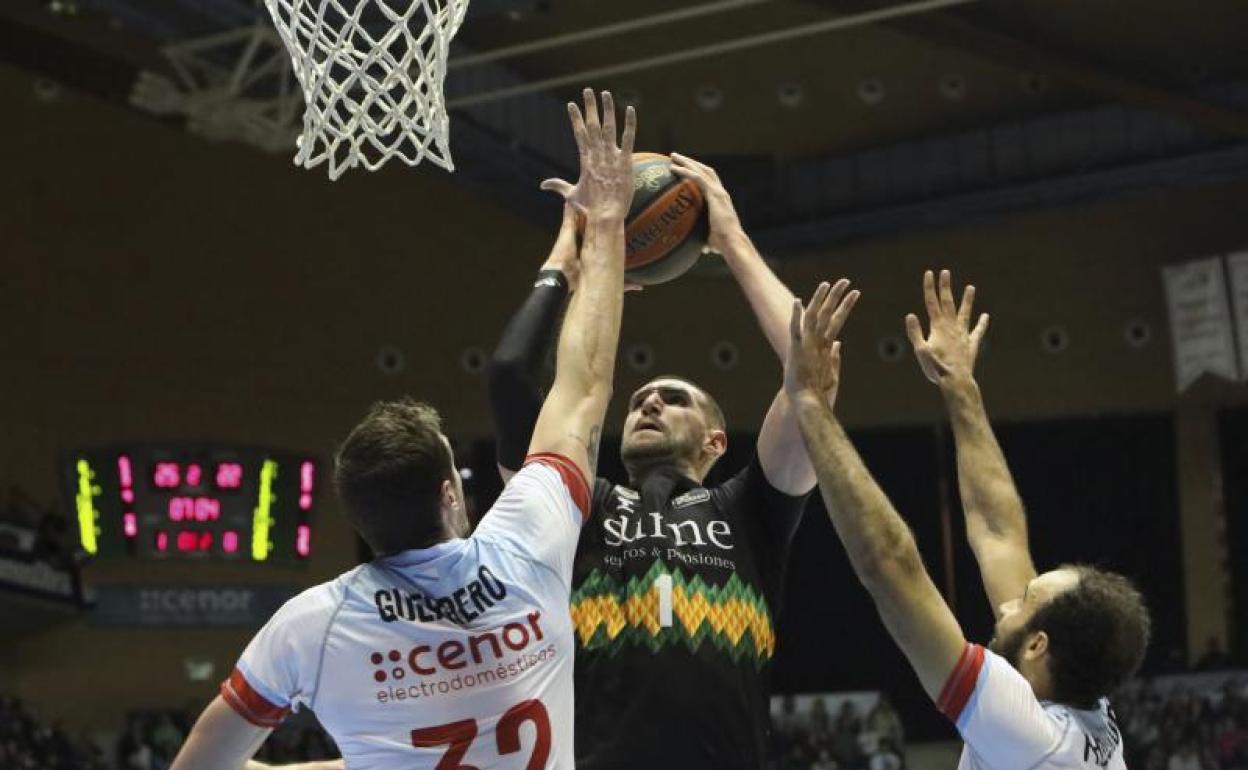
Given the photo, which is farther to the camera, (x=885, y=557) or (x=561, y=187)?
(x=561, y=187)

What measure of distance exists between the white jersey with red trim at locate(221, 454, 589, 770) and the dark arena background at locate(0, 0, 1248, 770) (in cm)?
1356

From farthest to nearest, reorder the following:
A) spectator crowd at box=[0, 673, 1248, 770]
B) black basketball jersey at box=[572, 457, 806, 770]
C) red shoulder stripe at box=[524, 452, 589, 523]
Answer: spectator crowd at box=[0, 673, 1248, 770], black basketball jersey at box=[572, 457, 806, 770], red shoulder stripe at box=[524, 452, 589, 523]

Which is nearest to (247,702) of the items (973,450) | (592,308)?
(592,308)

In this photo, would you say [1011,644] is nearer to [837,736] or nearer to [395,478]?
[395,478]

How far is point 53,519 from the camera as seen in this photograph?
17578 millimetres

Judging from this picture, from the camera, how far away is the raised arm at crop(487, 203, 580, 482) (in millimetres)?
3727

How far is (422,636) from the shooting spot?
327cm

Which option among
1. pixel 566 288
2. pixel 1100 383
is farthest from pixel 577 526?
pixel 1100 383

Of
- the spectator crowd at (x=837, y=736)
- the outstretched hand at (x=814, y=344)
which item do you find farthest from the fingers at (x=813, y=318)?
the spectator crowd at (x=837, y=736)

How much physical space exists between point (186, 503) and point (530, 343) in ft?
48.2

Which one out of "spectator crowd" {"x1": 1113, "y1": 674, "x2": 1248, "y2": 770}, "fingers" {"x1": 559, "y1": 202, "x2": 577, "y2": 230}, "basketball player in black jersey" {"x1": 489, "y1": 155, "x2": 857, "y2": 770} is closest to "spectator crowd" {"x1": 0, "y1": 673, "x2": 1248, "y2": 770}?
"spectator crowd" {"x1": 1113, "y1": 674, "x2": 1248, "y2": 770}

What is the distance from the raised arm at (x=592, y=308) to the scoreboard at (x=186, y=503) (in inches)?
561

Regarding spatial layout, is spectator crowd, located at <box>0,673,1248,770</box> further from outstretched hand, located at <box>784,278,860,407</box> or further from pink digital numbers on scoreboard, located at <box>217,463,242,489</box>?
outstretched hand, located at <box>784,278,860,407</box>

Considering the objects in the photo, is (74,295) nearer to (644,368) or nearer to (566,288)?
(644,368)
